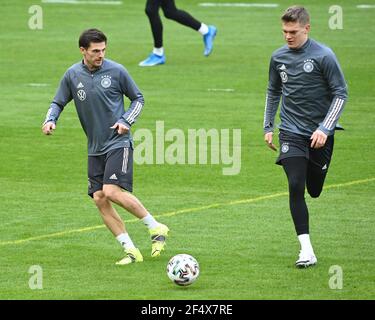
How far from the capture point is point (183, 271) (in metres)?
11.0

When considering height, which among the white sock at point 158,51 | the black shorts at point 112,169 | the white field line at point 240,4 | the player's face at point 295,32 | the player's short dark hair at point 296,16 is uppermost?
the white field line at point 240,4

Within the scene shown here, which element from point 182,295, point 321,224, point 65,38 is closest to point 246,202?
point 321,224

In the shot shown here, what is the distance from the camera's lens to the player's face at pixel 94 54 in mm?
11938

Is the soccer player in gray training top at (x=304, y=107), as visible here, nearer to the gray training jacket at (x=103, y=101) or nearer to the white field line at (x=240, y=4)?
the gray training jacket at (x=103, y=101)

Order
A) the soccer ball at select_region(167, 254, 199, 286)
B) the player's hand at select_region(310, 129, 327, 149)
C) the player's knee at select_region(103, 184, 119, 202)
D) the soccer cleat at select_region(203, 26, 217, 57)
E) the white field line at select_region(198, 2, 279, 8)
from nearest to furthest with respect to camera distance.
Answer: the soccer ball at select_region(167, 254, 199, 286) → the player's hand at select_region(310, 129, 327, 149) → the player's knee at select_region(103, 184, 119, 202) → the soccer cleat at select_region(203, 26, 217, 57) → the white field line at select_region(198, 2, 279, 8)

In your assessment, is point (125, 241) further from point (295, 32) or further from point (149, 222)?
point (295, 32)

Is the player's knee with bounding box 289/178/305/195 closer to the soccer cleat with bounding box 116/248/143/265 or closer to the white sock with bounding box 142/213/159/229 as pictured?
the white sock with bounding box 142/213/159/229

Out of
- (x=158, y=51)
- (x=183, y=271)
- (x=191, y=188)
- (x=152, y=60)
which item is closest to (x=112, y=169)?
(x=183, y=271)

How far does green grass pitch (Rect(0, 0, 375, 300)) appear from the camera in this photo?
11.5 m

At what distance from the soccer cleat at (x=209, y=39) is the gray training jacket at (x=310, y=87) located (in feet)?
41.2

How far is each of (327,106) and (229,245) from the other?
197cm

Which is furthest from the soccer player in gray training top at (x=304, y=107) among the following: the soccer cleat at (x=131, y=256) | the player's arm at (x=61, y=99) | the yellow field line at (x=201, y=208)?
the yellow field line at (x=201, y=208)

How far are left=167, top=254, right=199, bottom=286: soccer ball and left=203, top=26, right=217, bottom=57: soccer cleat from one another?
1410cm

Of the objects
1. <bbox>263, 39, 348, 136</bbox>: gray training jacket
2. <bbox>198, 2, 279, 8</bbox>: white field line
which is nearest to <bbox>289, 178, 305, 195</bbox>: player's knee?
<bbox>263, 39, 348, 136</bbox>: gray training jacket
